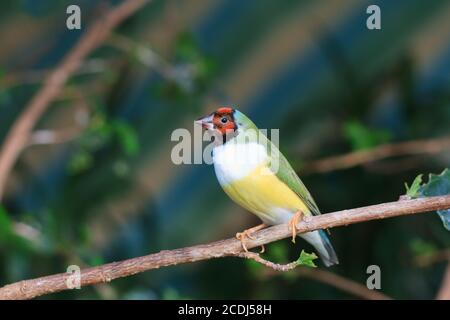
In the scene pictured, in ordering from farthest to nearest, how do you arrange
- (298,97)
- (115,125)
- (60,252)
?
(298,97) → (115,125) → (60,252)

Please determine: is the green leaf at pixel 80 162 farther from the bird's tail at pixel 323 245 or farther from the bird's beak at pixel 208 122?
the bird's beak at pixel 208 122

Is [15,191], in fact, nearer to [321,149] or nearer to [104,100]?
[104,100]

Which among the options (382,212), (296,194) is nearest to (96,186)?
(296,194)

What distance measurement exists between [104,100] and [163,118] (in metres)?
0.53

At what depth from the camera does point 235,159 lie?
145 cm

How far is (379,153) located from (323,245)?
64cm

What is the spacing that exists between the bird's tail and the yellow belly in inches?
7.4

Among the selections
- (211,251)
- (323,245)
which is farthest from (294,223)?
(323,245)

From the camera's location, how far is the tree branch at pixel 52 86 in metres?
2.23

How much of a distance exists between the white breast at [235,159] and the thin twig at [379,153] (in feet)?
2.73

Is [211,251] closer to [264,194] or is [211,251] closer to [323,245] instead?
[264,194]

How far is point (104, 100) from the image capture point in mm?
2787

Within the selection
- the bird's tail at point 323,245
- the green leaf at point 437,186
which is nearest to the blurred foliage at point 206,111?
the bird's tail at point 323,245

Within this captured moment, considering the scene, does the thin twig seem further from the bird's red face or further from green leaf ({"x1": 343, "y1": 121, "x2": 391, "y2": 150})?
the bird's red face
